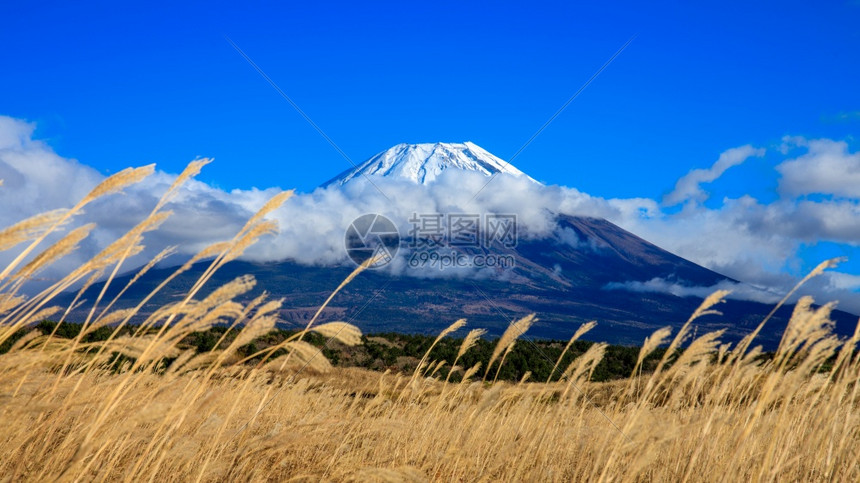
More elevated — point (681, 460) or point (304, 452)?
point (681, 460)

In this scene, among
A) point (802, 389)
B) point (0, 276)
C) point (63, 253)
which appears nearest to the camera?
point (0, 276)

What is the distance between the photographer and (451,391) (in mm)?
5508

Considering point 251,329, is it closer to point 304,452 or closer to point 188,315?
point 188,315

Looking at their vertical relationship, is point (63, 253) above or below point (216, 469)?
above

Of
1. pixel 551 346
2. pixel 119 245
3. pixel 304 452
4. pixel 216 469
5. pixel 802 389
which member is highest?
pixel 119 245

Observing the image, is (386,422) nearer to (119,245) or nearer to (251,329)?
(251,329)

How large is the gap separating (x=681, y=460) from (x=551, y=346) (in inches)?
947

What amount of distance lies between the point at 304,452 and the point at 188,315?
1813mm

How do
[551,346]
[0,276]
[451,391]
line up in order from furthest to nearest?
[551,346] < [451,391] < [0,276]

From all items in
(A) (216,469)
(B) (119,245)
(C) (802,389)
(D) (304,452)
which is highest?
(B) (119,245)

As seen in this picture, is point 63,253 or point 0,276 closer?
point 0,276

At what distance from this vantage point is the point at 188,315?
2133 millimetres

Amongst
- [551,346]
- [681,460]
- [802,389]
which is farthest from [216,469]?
[551,346]

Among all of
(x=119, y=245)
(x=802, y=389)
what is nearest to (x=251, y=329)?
(x=119, y=245)
